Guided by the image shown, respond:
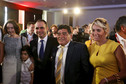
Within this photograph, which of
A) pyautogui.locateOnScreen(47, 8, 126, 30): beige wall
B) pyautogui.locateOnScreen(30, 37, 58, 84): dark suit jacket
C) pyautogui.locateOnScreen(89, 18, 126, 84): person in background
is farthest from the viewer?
pyautogui.locateOnScreen(47, 8, 126, 30): beige wall

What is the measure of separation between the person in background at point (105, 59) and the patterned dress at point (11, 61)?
1443 mm

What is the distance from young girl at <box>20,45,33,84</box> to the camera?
9.20ft

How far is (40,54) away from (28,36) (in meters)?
2.85

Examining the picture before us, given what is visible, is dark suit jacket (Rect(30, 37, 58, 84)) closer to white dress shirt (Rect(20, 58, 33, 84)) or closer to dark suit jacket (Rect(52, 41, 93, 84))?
white dress shirt (Rect(20, 58, 33, 84))

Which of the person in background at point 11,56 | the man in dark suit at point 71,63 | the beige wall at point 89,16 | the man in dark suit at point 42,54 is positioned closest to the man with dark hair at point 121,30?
the man in dark suit at point 71,63

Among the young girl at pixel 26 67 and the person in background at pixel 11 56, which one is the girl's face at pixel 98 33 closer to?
the young girl at pixel 26 67

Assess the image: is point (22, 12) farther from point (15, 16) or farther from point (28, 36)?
point (28, 36)

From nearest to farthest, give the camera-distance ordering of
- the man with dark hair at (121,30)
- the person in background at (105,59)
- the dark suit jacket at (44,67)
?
1. the person in background at (105,59)
2. the man with dark hair at (121,30)
3. the dark suit jacket at (44,67)

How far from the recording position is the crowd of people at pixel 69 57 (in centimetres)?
178

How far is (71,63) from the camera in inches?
77.5

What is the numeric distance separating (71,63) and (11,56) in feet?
4.25

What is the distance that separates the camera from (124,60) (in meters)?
1.73

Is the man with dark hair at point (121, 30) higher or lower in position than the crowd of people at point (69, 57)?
higher

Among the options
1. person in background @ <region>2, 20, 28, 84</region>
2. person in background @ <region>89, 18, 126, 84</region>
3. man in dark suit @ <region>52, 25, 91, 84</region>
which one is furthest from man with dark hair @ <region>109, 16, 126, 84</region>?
person in background @ <region>2, 20, 28, 84</region>
